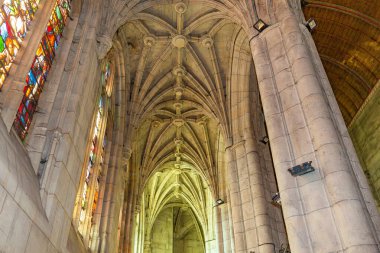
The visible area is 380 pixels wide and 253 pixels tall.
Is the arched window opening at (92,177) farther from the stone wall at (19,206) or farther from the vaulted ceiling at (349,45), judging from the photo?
the vaulted ceiling at (349,45)

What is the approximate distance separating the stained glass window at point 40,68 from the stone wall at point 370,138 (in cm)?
1356

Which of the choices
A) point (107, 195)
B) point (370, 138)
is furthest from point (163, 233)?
point (370, 138)

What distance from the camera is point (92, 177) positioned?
12766 millimetres

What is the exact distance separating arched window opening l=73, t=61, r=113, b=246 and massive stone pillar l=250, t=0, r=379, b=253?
20.9ft

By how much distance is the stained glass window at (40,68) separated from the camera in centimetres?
779

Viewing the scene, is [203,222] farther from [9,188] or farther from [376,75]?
[9,188]

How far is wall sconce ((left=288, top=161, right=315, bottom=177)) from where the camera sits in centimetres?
715

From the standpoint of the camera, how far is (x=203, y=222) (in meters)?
28.3

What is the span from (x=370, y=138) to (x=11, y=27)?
50.6 feet

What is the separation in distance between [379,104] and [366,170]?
3145 millimetres

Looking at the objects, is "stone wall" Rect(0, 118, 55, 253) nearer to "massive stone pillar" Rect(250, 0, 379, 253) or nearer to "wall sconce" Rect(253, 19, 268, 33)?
"massive stone pillar" Rect(250, 0, 379, 253)

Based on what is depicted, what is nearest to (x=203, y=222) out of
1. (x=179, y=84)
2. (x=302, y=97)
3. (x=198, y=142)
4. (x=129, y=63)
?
(x=198, y=142)

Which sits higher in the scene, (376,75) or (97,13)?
(376,75)

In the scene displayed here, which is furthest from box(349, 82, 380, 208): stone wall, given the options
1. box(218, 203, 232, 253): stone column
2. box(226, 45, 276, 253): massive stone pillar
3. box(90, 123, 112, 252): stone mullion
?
box(90, 123, 112, 252): stone mullion
